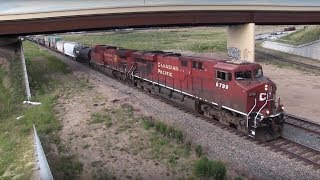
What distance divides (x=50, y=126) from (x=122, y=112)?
15.1ft

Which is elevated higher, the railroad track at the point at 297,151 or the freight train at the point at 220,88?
the freight train at the point at 220,88

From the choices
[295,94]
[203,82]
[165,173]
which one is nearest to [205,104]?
[203,82]

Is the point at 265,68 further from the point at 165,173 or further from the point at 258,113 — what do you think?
the point at 165,173

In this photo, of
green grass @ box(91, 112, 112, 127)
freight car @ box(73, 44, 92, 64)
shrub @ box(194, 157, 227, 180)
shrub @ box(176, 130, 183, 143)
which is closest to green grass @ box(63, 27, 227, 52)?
freight car @ box(73, 44, 92, 64)

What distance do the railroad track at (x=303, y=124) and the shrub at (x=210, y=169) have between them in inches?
293

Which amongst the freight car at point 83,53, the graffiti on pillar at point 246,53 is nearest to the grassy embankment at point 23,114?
the freight car at point 83,53

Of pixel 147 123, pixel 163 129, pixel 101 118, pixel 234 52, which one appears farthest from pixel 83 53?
pixel 163 129

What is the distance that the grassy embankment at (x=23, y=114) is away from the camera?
1752 centimetres

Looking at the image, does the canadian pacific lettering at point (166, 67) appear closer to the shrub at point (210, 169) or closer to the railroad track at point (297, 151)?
the railroad track at point (297, 151)

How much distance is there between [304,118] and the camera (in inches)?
926

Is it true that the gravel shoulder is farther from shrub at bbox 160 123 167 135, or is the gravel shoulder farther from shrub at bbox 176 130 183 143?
shrub at bbox 160 123 167 135

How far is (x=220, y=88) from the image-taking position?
68.0 feet

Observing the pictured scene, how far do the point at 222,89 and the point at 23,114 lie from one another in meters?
15.1

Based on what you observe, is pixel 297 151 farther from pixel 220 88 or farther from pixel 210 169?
pixel 220 88
